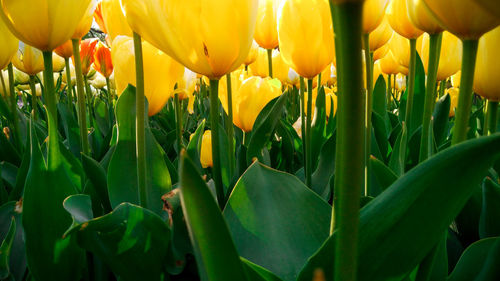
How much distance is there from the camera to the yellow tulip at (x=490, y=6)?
1.00ft

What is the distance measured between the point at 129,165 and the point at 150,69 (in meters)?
0.22

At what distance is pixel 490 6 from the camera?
1.01 ft

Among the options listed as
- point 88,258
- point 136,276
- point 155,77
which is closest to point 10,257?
point 88,258

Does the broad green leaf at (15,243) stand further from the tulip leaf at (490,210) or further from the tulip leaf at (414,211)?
the tulip leaf at (490,210)

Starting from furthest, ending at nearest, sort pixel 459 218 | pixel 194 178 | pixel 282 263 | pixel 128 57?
pixel 128 57
pixel 459 218
pixel 282 263
pixel 194 178

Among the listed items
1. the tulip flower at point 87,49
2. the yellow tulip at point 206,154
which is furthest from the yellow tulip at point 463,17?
the tulip flower at point 87,49

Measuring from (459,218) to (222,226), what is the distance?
0.53 m

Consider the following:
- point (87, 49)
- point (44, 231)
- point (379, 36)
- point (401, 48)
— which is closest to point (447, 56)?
point (379, 36)

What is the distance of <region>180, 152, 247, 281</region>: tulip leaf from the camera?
0.26 metres

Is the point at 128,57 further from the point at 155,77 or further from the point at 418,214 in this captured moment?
the point at 418,214

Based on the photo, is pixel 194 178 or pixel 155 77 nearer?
pixel 194 178

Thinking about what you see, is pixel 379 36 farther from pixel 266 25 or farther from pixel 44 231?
pixel 44 231

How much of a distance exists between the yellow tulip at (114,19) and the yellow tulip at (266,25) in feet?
1.52

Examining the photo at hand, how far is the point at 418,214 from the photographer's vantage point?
33cm
